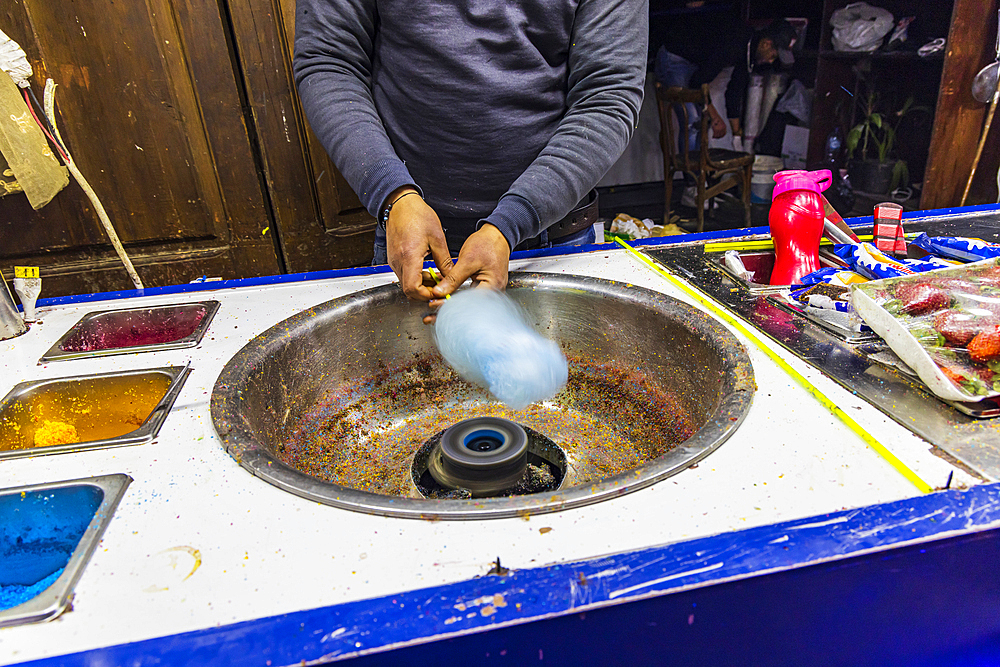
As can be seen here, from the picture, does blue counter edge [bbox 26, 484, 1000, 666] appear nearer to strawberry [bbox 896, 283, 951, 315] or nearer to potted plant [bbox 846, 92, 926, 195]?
strawberry [bbox 896, 283, 951, 315]

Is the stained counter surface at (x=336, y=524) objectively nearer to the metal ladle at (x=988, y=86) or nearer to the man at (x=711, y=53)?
the metal ladle at (x=988, y=86)

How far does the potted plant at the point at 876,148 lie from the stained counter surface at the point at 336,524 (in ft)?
13.4

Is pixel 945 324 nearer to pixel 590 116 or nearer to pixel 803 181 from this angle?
pixel 803 181

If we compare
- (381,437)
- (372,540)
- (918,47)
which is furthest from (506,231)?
(918,47)

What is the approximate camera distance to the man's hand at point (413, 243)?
3.36ft

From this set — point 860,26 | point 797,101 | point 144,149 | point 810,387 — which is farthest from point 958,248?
point 797,101

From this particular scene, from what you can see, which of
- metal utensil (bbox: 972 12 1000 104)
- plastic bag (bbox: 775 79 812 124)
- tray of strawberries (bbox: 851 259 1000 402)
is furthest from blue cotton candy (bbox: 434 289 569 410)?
plastic bag (bbox: 775 79 812 124)

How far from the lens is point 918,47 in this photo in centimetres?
374

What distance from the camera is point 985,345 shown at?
717mm

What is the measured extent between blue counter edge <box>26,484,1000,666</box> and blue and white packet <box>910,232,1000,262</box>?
849 millimetres

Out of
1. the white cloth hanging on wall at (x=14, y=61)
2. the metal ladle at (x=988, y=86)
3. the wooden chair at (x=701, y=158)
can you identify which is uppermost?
the white cloth hanging on wall at (x=14, y=61)

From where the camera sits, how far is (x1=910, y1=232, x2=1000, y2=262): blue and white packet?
1.18 metres

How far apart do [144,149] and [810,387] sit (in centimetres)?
263

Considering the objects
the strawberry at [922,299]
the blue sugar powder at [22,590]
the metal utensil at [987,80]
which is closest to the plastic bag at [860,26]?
the metal utensil at [987,80]
